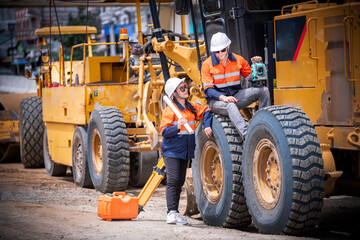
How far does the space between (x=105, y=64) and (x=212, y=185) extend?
6880mm

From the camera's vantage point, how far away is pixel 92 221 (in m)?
9.34

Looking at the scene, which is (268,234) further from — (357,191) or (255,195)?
(357,191)

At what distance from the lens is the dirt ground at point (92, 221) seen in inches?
320

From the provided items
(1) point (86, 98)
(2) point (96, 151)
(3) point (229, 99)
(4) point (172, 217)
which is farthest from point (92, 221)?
(1) point (86, 98)

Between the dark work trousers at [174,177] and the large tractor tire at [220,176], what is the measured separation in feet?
1.46

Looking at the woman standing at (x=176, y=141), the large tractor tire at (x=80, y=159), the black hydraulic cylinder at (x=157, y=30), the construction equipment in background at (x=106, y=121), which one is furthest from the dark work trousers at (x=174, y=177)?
the large tractor tire at (x=80, y=159)

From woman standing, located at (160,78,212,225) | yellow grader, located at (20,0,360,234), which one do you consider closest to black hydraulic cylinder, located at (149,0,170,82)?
yellow grader, located at (20,0,360,234)

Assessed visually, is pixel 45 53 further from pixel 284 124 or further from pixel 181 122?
pixel 284 124

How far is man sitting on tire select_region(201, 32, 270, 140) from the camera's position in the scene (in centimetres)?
885

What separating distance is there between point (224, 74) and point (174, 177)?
1.33m

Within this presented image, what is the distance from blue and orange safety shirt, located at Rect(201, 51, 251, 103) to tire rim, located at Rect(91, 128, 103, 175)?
4.52 metres

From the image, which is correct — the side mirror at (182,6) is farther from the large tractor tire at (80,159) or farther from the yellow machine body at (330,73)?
the large tractor tire at (80,159)

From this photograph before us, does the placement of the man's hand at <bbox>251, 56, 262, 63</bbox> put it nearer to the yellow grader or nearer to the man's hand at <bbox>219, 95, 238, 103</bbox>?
the yellow grader

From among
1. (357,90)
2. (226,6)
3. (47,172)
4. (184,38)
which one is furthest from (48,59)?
(357,90)
